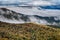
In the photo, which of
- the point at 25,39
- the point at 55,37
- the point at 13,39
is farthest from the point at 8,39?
the point at 55,37

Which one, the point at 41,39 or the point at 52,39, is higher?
the point at 52,39

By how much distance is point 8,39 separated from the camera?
91.1 metres

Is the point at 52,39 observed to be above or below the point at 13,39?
above

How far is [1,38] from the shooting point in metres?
91.6

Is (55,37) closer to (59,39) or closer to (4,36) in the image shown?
(59,39)

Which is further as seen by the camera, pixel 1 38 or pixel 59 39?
pixel 1 38

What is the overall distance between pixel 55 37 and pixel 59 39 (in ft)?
4.76

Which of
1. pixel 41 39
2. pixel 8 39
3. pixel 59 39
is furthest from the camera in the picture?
pixel 41 39

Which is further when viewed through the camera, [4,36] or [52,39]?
[4,36]

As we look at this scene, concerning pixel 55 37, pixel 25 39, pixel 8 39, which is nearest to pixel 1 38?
pixel 8 39

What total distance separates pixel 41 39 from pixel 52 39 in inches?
918

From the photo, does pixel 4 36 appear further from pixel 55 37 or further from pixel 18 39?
pixel 55 37

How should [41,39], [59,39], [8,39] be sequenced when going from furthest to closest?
[41,39] → [8,39] → [59,39]

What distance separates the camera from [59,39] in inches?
2936
